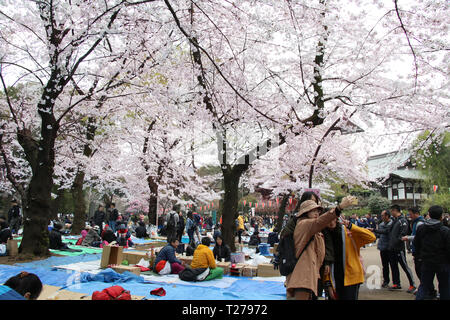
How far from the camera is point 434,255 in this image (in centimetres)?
444

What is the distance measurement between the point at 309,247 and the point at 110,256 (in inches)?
234

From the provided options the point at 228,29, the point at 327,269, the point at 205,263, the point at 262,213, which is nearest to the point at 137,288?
the point at 205,263

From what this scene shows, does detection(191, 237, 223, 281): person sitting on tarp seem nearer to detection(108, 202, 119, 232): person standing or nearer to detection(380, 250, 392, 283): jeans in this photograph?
detection(380, 250, 392, 283): jeans

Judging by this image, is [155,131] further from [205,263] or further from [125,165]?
[205,263]

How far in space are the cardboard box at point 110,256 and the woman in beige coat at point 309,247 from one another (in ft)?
18.6

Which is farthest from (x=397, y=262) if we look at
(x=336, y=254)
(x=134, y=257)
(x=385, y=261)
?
(x=134, y=257)

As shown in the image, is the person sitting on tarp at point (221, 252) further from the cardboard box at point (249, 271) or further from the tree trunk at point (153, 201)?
the tree trunk at point (153, 201)

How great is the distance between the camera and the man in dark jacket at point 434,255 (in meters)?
4.41

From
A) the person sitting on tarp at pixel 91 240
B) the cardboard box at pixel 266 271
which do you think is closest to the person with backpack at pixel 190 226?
the person sitting on tarp at pixel 91 240

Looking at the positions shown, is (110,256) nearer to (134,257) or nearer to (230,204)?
(134,257)

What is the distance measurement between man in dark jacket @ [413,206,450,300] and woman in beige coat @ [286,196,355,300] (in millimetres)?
2518

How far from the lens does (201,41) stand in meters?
8.83

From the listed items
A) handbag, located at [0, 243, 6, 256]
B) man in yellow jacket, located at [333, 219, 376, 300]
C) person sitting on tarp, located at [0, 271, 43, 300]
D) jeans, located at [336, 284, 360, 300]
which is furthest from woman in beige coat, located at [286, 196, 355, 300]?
handbag, located at [0, 243, 6, 256]

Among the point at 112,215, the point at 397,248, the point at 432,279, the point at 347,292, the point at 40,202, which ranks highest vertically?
the point at 40,202
